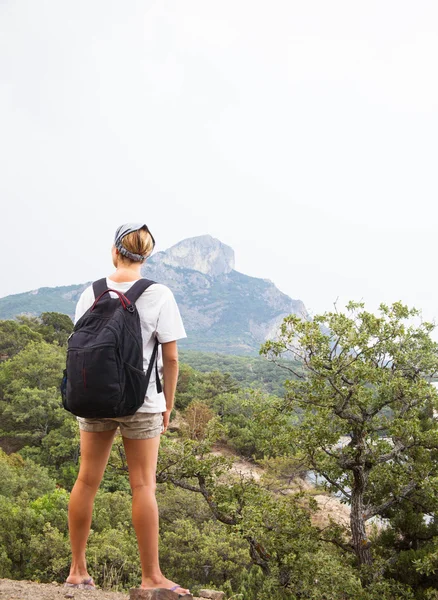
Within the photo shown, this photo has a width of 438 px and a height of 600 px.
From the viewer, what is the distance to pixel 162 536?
11.7 meters

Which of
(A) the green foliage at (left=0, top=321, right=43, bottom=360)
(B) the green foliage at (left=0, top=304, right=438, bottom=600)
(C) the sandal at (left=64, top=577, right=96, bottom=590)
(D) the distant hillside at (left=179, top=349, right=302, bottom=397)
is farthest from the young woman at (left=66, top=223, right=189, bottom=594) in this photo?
(D) the distant hillside at (left=179, top=349, right=302, bottom=397)

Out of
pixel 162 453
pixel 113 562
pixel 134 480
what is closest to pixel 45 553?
pixel 113 562

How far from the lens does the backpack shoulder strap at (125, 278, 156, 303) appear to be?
2.20 m

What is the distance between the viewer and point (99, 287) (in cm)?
229

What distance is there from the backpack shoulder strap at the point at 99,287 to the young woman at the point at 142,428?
0.03 m

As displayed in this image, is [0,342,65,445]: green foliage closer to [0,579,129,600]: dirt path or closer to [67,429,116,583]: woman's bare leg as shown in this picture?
[0,579,129,600]: dirt path

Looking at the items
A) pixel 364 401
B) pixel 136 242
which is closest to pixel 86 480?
pixel 136 242

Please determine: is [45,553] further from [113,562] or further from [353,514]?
[353,514]

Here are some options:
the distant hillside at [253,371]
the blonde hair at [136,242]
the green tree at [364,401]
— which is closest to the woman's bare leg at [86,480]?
the blonde hair at [136,242]

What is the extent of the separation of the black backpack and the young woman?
0.30 feet

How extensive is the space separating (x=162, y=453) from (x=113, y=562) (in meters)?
3.12

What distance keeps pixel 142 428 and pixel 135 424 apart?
4 cm

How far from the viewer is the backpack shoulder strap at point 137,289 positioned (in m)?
2.20

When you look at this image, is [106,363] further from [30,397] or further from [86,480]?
[30,397]
